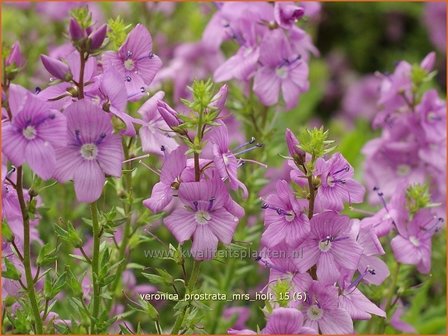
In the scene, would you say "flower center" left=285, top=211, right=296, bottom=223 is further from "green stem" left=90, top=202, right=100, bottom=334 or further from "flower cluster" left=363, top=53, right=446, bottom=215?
"flower cluster" left=363, top=53, right=446, bottom=215

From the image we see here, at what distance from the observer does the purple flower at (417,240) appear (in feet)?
5.22

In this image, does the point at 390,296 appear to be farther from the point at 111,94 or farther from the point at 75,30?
the point at 75,30

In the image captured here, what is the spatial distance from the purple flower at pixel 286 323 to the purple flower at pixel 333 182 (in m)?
0.19

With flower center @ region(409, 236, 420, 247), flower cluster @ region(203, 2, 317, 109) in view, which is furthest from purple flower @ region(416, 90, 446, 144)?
flower center @ region(409, 236, 420, 247)

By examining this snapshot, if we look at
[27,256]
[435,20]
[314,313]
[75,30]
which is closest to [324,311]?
[314,313]

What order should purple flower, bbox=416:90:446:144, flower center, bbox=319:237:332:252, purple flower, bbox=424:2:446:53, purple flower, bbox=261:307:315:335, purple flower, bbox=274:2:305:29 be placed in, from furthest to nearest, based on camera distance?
purple flower, bbox=424:2:446:53 → purple flower, bbox=416:90:446:144 → purple flower, bbox=274:2:305:29 → flower center, bbox=319:237:332:252 → purple flower, bbox=261:307:315:335

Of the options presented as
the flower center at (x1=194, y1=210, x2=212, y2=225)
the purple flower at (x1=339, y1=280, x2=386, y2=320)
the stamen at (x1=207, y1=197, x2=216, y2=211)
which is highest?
the stamen at (x1=207, y1=197, x2=216, y2=211)

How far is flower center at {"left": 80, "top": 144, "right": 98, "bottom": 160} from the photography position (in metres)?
1.26

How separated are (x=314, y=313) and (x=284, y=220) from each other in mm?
155

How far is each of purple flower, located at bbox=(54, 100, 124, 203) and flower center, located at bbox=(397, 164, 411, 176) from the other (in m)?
1.03

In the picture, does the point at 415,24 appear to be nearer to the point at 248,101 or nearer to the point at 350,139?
the point at 350,139

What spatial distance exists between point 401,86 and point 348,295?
85cm

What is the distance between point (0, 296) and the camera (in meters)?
1.38

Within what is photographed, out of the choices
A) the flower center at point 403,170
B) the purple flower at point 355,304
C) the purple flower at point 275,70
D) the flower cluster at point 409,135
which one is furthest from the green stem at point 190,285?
the flower center at point 403,170
